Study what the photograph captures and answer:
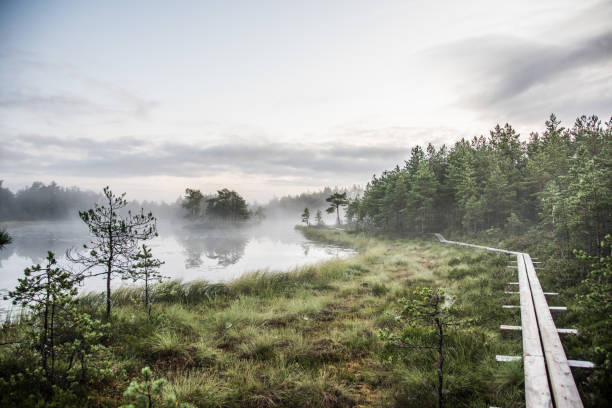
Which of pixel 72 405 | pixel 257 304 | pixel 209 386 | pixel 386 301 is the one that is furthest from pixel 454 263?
pixel 72 405

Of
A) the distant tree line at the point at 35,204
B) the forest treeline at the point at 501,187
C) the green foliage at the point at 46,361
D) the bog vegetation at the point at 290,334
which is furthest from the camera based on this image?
the distant tree line at the point at 35,204

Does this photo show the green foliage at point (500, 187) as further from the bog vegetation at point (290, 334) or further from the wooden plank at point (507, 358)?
the wooden plank at point (507, 358)

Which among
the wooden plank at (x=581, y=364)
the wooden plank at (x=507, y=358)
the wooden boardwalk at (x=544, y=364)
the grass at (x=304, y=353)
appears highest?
the wooden plank at (x=581, y=364)

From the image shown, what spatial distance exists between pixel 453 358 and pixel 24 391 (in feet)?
20.2

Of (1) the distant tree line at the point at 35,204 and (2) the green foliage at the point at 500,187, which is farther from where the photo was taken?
(1) the distant tree line at the point at 35,204

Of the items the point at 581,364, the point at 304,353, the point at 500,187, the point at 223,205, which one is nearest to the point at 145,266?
the point at 304,353

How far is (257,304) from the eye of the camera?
9258 millimetres

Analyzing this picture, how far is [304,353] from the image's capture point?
17.0ft

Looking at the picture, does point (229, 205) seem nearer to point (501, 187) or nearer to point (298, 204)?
point (501, 187)

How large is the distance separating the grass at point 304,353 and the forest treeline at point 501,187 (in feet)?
43.6

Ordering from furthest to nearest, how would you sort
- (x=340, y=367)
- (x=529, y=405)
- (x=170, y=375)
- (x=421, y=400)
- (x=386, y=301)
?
(x=386, y=301) < (x=340, y=367) < (x=170, y=375) < (x=421, y=400) < (x=529, y=405)

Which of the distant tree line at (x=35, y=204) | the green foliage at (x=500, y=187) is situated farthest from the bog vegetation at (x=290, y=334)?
the distant tree line at (x=35, y=204)

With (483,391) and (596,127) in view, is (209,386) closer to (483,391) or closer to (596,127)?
(483,391)

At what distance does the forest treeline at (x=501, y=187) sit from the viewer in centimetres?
2157
